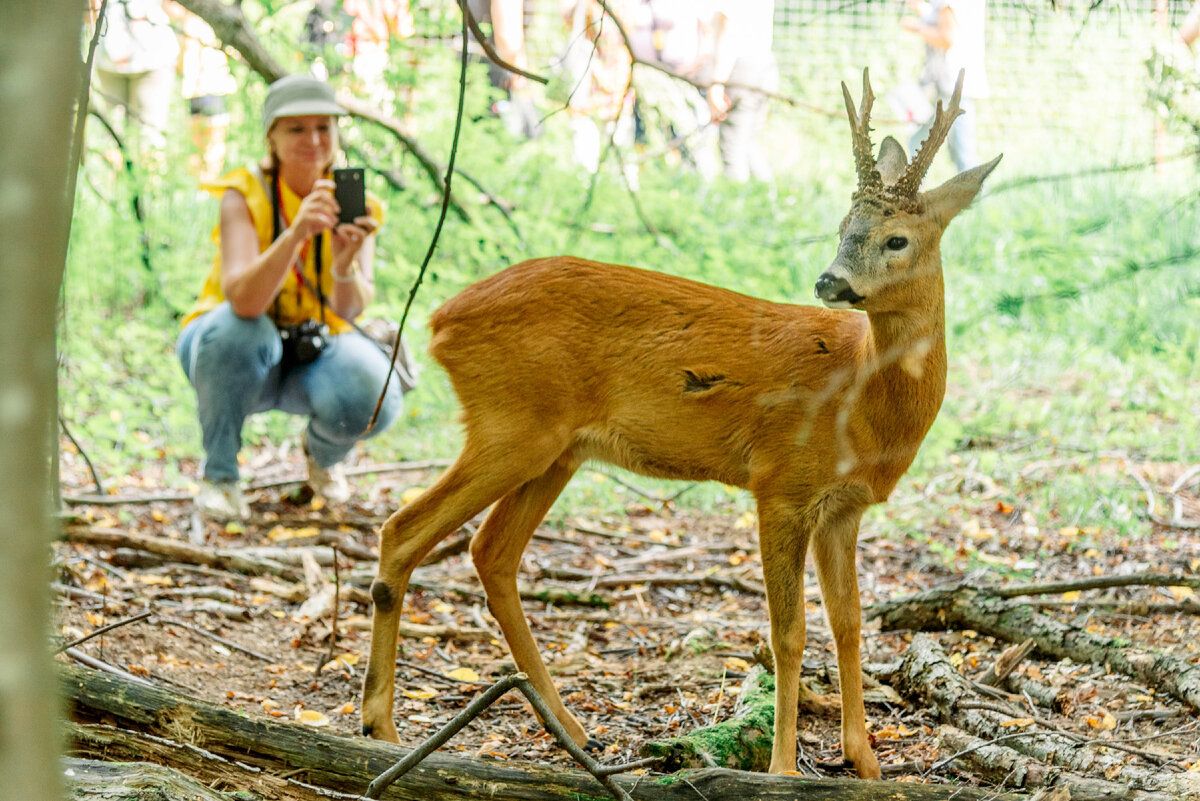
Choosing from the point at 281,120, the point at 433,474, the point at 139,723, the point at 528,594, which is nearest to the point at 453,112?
the point at 281,120

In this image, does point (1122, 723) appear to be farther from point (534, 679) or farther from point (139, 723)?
point (139, 723)

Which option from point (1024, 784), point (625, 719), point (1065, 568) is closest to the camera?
point (1024, 784)

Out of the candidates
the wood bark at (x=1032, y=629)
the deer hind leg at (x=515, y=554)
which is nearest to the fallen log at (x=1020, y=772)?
the wood bark at (x=1032, y=629)

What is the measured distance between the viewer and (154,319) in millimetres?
7531

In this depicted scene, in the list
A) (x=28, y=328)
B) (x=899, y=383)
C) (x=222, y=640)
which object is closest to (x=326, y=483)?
(x=222, y=640)

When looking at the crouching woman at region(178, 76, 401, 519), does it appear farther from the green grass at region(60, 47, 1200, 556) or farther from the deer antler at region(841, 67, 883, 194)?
the deer antler at region(841, 67, 883, 194)

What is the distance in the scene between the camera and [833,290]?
3188mm

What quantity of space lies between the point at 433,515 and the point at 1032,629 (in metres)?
2.16

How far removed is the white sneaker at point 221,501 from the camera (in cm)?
554

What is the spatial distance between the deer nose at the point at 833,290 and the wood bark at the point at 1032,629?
1581mm

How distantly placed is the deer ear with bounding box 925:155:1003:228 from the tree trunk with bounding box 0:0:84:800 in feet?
9.52

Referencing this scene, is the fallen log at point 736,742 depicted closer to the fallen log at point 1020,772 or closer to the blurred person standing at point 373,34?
the fallen log at point 1020,772

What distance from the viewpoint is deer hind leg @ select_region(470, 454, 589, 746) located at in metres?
3.61

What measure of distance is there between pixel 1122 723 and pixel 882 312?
4.66ft
